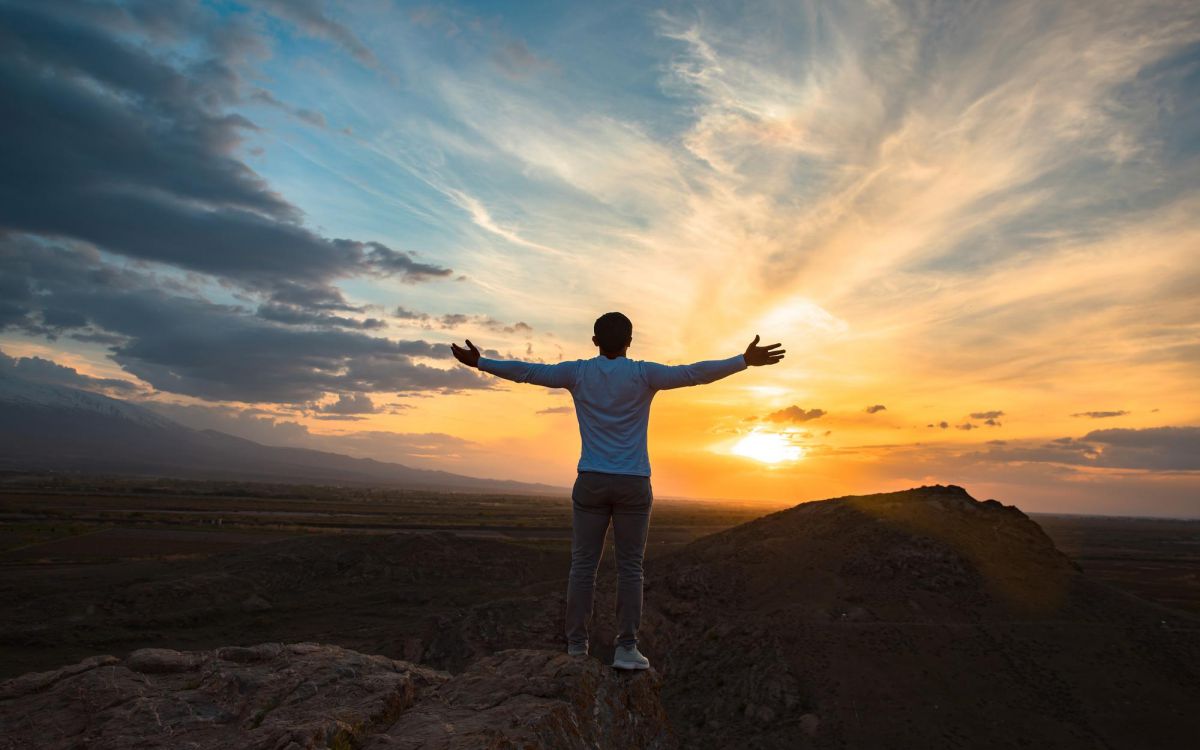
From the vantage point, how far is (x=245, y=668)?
535cm

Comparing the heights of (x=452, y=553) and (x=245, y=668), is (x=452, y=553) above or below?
below

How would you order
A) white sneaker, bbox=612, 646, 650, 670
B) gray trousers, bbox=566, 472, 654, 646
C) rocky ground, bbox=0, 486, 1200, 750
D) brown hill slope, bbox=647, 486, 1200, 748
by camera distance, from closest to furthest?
1. gray trousers, bbox=566, 472, 654, 646
2. white sneaker, bbox=612, 646, 650, 670
3. rocky ground, bbox=0, 486, 1200, 750
4. brown hill slope, bbox=647, 486, 1200, 748

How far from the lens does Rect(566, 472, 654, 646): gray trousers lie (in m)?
5.14

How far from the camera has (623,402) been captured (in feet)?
17.3

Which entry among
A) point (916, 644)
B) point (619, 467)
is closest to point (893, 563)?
point (916, 644)

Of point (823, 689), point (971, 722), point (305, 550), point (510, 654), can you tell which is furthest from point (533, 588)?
point (510, 654)

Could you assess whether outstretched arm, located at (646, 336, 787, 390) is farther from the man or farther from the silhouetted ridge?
the silhouetted ridge

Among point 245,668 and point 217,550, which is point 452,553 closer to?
point 217,550

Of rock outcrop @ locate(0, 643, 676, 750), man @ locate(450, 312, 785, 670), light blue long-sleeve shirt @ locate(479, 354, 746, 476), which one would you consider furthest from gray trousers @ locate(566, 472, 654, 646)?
rock outcrop @ locate(0, 643, 676, 750)

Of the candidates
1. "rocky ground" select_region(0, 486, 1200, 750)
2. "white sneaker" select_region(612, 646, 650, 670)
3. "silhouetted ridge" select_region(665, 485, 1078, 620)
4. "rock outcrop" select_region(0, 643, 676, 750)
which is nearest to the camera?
"rock outcrop" select_region(0, 643, 676, 750)

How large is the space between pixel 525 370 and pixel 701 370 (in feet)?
4.98

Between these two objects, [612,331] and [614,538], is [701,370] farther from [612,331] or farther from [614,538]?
[614,538]

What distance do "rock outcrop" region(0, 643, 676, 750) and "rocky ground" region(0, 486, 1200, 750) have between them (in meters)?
0.04

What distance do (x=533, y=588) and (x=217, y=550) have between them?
94.5 ft
